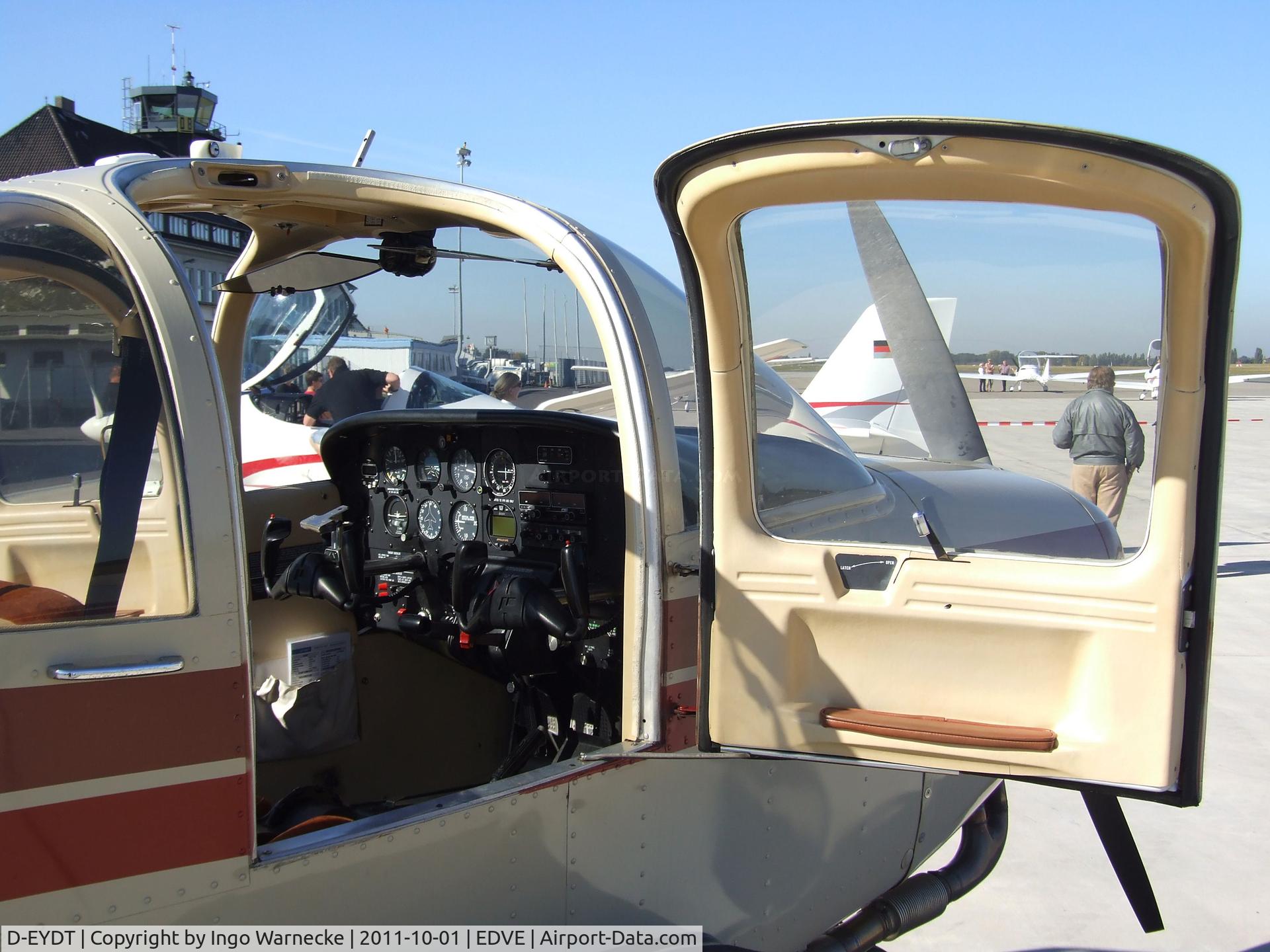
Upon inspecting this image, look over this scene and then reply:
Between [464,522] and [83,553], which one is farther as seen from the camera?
[464,522]

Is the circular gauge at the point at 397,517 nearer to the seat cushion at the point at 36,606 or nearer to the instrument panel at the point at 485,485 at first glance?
the instrument panel at the point at 485,485

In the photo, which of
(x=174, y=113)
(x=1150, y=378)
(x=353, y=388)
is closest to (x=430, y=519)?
(x=353, y=388)

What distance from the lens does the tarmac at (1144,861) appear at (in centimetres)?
321

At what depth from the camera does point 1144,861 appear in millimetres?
3920

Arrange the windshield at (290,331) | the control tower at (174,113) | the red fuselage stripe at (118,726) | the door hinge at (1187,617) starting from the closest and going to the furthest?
the red fuselage stripe at (118,726) → the door hinge at (1187,617) → the windshield at (290,331) → the control tower at (174,113)

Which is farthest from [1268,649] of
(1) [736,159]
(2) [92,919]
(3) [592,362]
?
(2) [92,919]

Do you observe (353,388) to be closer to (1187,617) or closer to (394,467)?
(394,467)

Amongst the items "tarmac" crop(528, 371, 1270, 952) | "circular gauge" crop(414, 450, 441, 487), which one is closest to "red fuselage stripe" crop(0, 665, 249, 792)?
"tarmac" crop(528, 371, 1270, 952)

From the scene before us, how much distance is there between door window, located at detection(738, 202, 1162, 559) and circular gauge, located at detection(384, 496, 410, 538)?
146 centimetres

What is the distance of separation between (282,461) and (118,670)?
→ 5.83 metres

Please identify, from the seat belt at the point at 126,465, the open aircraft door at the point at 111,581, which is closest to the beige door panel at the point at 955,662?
the open aircraft door at the point at 111,581

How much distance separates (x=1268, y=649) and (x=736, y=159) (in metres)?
6.21

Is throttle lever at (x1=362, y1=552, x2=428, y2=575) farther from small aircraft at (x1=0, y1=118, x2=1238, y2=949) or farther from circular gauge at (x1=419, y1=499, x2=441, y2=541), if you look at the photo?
circular gauge at (x1=419, y1=499, x2=441, y2=541)

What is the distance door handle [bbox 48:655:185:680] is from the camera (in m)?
1.45
